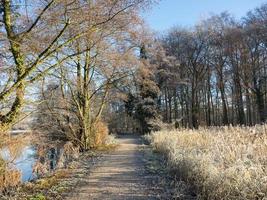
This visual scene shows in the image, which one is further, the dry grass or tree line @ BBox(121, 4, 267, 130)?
tree line @ BBox(121, 4, 267, 130)

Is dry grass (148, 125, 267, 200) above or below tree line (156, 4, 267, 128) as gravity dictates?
below

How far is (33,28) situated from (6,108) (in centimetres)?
205

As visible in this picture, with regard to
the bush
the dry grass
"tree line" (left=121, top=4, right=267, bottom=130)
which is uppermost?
"tree line" (left=121, top=4, right=267, bottom=130)

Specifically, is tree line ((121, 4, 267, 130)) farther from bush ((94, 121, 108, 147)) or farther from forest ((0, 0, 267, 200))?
bush ((94, 121, 108, 147))

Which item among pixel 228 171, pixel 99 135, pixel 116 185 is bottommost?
pixel 116 185

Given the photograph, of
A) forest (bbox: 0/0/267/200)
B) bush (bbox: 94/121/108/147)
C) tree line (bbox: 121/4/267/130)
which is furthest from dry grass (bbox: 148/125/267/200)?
tree line (bbox: 121/4/267/130)

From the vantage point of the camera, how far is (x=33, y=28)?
896 centimetres

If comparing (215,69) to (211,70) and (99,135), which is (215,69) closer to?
(211,70)

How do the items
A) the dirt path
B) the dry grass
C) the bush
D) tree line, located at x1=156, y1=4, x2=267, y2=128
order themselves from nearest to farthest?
the dry grass < the dirt path < the bush < tree line, located at x1=156, y1=4, x2=267, y2=128

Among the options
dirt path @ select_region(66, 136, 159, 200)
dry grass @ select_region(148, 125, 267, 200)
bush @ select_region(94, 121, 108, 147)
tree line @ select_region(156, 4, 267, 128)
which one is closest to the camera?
dry grass @ select_region(148, 125, 267, 200)

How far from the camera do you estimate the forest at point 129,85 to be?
8.73m

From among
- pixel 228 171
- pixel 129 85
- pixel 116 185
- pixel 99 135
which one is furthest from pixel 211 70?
pixel 228 171

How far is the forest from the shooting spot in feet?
28.6

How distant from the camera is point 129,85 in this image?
26.8 m
